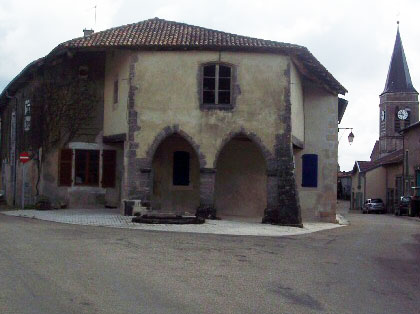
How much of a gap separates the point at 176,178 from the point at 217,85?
457 cm

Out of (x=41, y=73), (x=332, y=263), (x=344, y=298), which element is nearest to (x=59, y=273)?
(x=344, y=298)

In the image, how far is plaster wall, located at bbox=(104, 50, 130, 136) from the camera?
73.5 feet

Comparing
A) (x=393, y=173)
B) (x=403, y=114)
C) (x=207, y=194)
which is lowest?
(x=207, y=194)

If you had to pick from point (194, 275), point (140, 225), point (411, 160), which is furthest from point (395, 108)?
point (194, 275)

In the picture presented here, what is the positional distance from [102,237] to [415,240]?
9.23 meters

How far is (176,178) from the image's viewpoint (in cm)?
2498

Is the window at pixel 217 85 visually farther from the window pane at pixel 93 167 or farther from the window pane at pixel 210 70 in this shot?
the window pane at pixel 93 167

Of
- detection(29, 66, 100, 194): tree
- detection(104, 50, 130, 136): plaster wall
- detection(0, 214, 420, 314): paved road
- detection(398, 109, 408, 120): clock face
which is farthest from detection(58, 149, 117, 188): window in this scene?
detection(398, 109, 408, 120): clock face

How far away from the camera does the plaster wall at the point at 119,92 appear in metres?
22.4

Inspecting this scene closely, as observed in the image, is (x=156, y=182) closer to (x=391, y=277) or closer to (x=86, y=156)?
(x=86, y=156)

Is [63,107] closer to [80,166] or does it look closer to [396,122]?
[80,166]

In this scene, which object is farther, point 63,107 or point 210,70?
point 63,107

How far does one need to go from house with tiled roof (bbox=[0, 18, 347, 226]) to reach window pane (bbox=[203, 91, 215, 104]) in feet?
0.16

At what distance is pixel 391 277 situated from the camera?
10.6 meters
